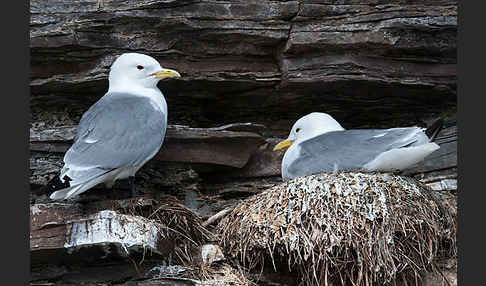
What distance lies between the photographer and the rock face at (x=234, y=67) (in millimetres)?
Answer: 6621

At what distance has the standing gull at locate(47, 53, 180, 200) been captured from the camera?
557 centimetres

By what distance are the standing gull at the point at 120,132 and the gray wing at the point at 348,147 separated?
1.00m

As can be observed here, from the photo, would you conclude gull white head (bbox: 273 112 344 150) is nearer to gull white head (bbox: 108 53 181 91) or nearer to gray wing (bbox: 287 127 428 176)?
gray wing (bbox: 287 127 428 176)

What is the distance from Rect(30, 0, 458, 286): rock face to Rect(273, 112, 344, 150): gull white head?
0.23 meters

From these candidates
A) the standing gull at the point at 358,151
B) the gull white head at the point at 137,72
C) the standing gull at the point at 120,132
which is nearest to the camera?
the standing gull at the point at 120,132

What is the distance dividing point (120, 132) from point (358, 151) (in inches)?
60.8

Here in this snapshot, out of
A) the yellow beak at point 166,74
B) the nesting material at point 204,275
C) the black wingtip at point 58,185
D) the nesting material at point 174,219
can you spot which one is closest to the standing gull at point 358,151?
the nesting material at point 174,219

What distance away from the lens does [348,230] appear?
564 cm

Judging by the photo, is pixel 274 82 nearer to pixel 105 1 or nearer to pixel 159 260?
pixel 105 1

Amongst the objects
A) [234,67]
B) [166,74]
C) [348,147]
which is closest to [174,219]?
[166,74]

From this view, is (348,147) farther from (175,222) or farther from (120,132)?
(120,132)

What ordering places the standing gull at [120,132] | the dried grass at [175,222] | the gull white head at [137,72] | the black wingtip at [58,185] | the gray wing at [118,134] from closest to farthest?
1. the black wingtip at [58,185]
2. the standing gull at [120,132]
3. the gray wing at [118,134]
4. the dried grass at [175,222]
5. the gull white head at [137,72]

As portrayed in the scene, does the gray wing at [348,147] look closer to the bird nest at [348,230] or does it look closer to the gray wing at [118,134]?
the bird nest at [348,230]

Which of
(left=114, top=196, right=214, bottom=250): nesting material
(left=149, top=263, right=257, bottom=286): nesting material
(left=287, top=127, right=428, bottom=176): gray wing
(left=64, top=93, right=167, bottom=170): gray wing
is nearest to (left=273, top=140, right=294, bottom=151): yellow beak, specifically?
(left=287, top=127, right=428, bottom=176): gray wing
